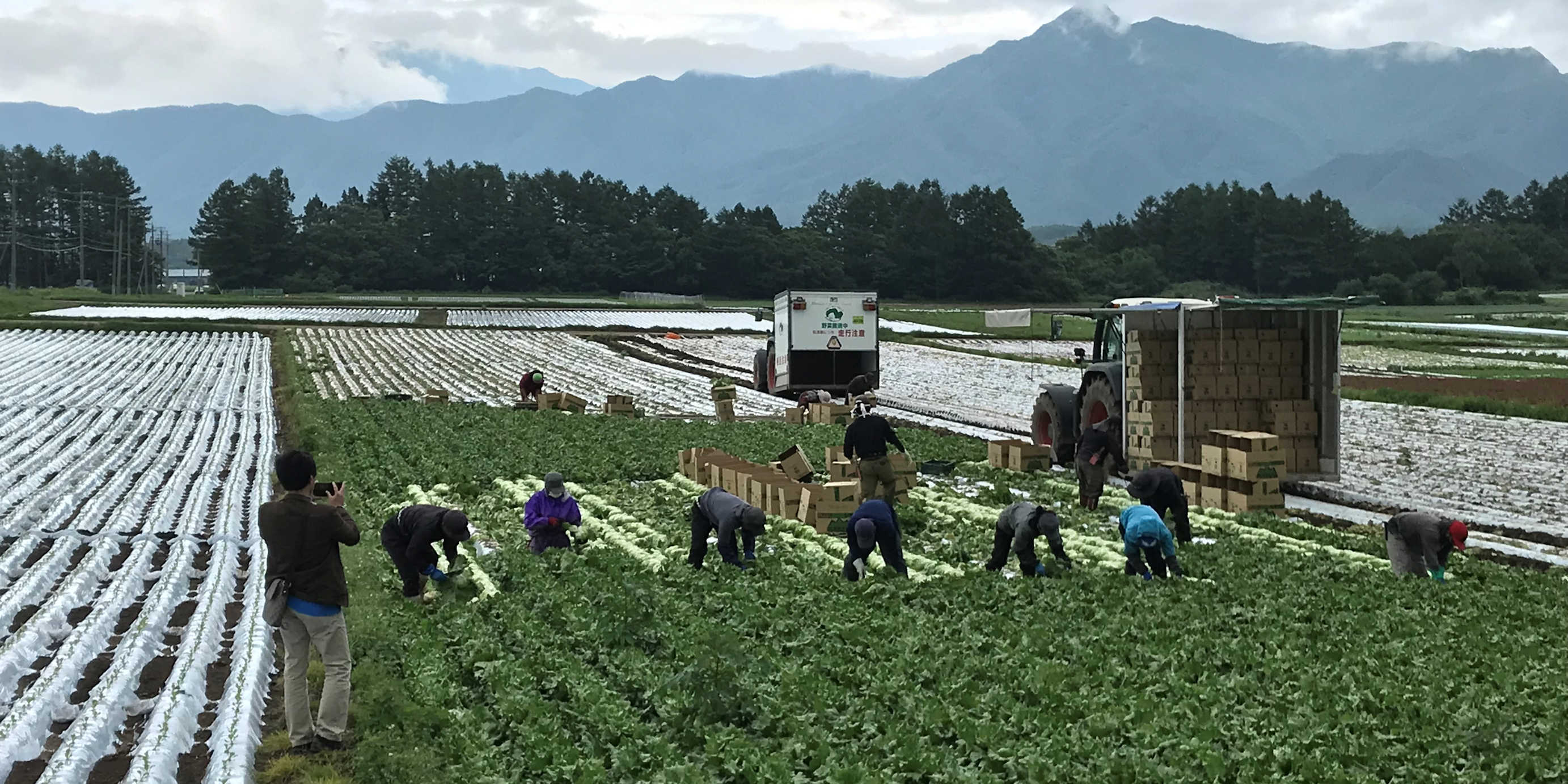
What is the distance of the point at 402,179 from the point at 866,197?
189 ft

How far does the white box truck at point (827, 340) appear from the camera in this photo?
1658 inches

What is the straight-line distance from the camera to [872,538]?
15156 millimetres

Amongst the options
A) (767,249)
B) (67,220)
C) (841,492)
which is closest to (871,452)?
(841,492)

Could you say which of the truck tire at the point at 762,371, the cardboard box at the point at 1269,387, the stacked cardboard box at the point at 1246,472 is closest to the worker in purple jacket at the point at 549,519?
the stacked cardboard box at the point at 1246,472

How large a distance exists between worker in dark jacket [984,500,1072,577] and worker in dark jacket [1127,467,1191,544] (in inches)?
74.7

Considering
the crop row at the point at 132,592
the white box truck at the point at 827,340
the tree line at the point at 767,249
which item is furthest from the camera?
the tree line at the point at 767,249

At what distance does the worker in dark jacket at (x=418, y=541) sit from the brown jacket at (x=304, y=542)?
4598 mm

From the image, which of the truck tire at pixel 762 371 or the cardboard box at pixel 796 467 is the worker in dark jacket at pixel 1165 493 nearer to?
the cardboard box at pixel 796 467

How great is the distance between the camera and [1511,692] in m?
10.2

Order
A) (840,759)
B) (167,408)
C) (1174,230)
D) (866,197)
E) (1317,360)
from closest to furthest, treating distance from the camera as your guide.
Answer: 1. (840,759)
2. (1317,360)
3. (167,408)
4. (1174,230)
5. (866,197)

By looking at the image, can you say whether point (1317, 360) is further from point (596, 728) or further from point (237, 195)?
point (237, 195)

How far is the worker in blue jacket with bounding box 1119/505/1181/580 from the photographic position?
49.1ft

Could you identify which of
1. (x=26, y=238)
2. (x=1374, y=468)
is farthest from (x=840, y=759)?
(x=26, y=238)

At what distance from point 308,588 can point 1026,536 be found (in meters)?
7.81
